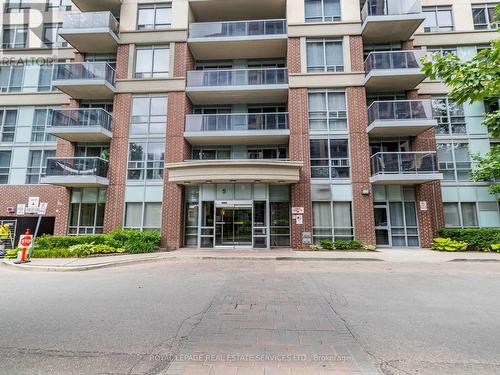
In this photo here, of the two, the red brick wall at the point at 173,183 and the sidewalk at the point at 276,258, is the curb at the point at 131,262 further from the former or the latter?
the red brick wall at the point at 173,183

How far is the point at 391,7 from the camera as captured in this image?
1576 centimetres

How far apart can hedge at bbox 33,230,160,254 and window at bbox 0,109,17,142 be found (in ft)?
33.2

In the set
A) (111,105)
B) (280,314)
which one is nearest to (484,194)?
(280,314)

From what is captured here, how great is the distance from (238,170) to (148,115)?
23.9 feet

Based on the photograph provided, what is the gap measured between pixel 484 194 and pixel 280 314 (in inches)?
698

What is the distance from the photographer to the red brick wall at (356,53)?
16453 mm

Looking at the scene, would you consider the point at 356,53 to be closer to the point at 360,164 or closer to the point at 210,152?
the point at 360,164

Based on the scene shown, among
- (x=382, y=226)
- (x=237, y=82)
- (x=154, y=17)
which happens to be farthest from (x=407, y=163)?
(x=154, y=17)

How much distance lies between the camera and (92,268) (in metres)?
10.6

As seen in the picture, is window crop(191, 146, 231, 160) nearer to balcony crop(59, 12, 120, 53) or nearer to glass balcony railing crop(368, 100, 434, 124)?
balcony crop(59, 12, 120, 53)

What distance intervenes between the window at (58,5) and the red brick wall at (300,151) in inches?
707

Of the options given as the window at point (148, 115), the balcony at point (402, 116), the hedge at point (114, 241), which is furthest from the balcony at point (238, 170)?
the balcony at point (402, 116)

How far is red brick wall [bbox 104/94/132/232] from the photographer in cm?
1599

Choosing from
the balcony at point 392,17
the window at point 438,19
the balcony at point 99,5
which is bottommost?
the balcony at point 392,17
